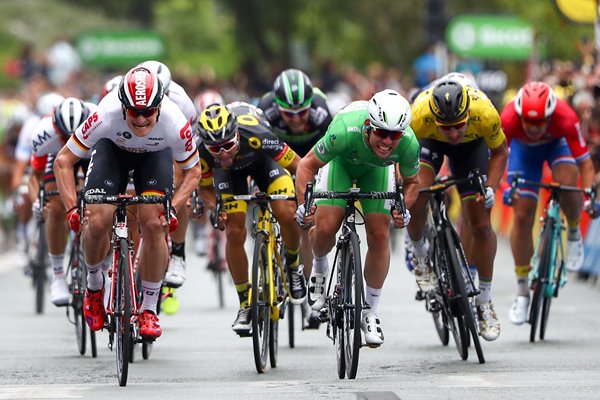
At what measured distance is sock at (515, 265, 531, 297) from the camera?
13.5 meters

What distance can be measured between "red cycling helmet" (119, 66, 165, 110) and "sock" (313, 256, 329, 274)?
5.33ft

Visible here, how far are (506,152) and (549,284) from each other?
132 centimetres

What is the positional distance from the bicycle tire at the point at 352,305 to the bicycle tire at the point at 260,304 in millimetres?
699

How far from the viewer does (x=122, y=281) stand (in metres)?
10.8

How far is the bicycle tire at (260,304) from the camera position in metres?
11.2

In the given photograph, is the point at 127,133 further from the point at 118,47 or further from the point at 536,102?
the point at 118,47

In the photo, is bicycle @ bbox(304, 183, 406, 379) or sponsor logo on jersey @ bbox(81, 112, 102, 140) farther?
sponsor logo on jersey @ bbox(81, 112, 102, 140)

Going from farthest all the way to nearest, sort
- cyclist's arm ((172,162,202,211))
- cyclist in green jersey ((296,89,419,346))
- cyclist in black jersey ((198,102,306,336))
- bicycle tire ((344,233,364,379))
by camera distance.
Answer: cyclist in black jersey ((198,102,306,336)), cyclist's arm ((172,162,202,211)), cyclist in green jersey ((296,89,419,346)), bicycle tire ((344,233,364,379))

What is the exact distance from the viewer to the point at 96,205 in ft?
36.0

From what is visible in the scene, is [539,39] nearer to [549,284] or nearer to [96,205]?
[549,284]

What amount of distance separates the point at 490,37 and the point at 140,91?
825 inches

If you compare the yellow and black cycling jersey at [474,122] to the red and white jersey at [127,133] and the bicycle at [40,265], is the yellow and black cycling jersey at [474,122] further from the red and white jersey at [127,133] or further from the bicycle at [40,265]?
the bicycle at [40,265]

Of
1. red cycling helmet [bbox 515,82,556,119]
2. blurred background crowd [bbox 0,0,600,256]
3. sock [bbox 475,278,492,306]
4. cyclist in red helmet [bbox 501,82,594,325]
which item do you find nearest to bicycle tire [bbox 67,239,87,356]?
sock [bbox 475,278,492,306]

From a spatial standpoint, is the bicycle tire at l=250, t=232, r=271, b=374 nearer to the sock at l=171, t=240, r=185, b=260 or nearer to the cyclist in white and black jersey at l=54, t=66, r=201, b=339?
the cyclist in white and black jersey at l=54, t=66, r=201, b=339
